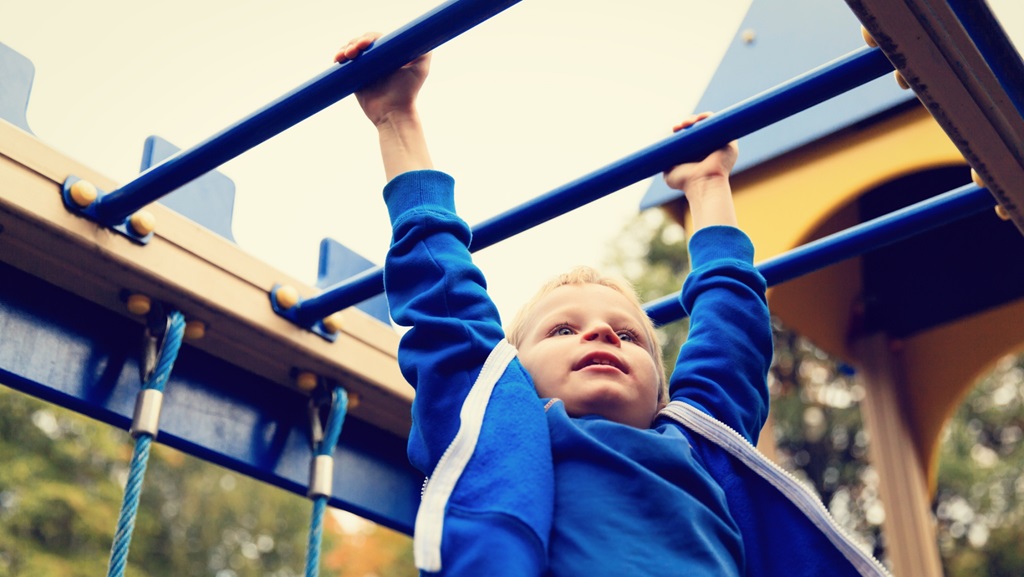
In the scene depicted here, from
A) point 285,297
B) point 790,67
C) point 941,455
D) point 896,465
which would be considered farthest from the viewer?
point 941,455

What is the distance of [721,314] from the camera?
125 cm

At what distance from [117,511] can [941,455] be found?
598cm

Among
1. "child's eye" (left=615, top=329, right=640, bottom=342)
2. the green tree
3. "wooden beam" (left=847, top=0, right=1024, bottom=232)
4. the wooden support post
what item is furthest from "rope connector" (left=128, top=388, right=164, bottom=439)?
the green tree

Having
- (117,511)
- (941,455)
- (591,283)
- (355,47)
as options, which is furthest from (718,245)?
(941,455)

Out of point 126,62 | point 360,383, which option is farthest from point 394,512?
point 126,62

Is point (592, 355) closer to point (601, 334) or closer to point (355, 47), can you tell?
point (601, 334)

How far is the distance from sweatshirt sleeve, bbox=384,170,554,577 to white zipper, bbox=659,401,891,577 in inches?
7.9

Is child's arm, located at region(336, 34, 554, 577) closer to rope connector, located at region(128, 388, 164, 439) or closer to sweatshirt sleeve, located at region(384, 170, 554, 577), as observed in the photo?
sweatshirt sleeve, located at region(384, 170, 554, 577)

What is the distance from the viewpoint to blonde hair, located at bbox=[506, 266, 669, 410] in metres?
1.20

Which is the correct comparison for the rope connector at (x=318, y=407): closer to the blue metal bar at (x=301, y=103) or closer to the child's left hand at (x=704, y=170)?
the blue metal bar at (x=301, y=103)

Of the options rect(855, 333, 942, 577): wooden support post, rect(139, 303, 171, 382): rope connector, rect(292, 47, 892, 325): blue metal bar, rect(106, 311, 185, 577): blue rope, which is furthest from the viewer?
rect(855, 333, 942, 577): wooden support post

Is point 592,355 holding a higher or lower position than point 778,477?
higher

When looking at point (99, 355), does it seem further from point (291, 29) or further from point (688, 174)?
point (688, 174)

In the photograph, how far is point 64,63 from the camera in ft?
4.19
